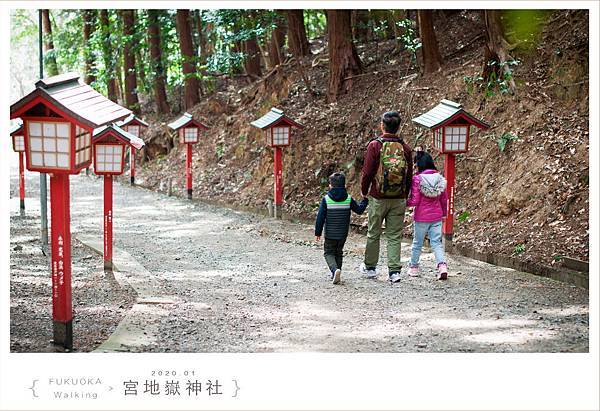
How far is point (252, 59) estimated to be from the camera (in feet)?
67.2

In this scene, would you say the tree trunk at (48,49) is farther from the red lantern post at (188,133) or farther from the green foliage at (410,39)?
the green foliage at (410,39)

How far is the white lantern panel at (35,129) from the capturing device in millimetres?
5293

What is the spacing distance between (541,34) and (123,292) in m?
7.61

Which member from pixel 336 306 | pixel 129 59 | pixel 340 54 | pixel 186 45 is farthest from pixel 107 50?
pixel 336 306

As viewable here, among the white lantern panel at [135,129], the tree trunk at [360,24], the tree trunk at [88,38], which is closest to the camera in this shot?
the tree trunk at [360,24]

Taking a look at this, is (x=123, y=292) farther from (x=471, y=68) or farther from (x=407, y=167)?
(x=471, y=68)

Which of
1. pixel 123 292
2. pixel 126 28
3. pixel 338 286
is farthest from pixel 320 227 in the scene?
pixel 126 28

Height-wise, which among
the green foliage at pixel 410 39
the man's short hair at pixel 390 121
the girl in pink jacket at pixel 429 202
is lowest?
the girl in pink jacket at pixel 429 202

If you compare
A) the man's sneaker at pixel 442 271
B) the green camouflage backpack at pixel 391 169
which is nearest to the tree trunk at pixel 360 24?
the green camouflage backpack at pixel 391 169

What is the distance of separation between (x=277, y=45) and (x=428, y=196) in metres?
12.2

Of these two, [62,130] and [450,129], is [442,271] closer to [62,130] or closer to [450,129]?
[450,129]

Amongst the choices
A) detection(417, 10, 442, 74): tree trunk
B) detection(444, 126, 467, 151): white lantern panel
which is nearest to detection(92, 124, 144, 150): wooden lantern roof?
detection(444, 126, 467, 151): white lantern panel

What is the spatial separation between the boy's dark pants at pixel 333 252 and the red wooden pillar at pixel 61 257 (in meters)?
2.85

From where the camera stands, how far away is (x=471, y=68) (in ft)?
40.1
